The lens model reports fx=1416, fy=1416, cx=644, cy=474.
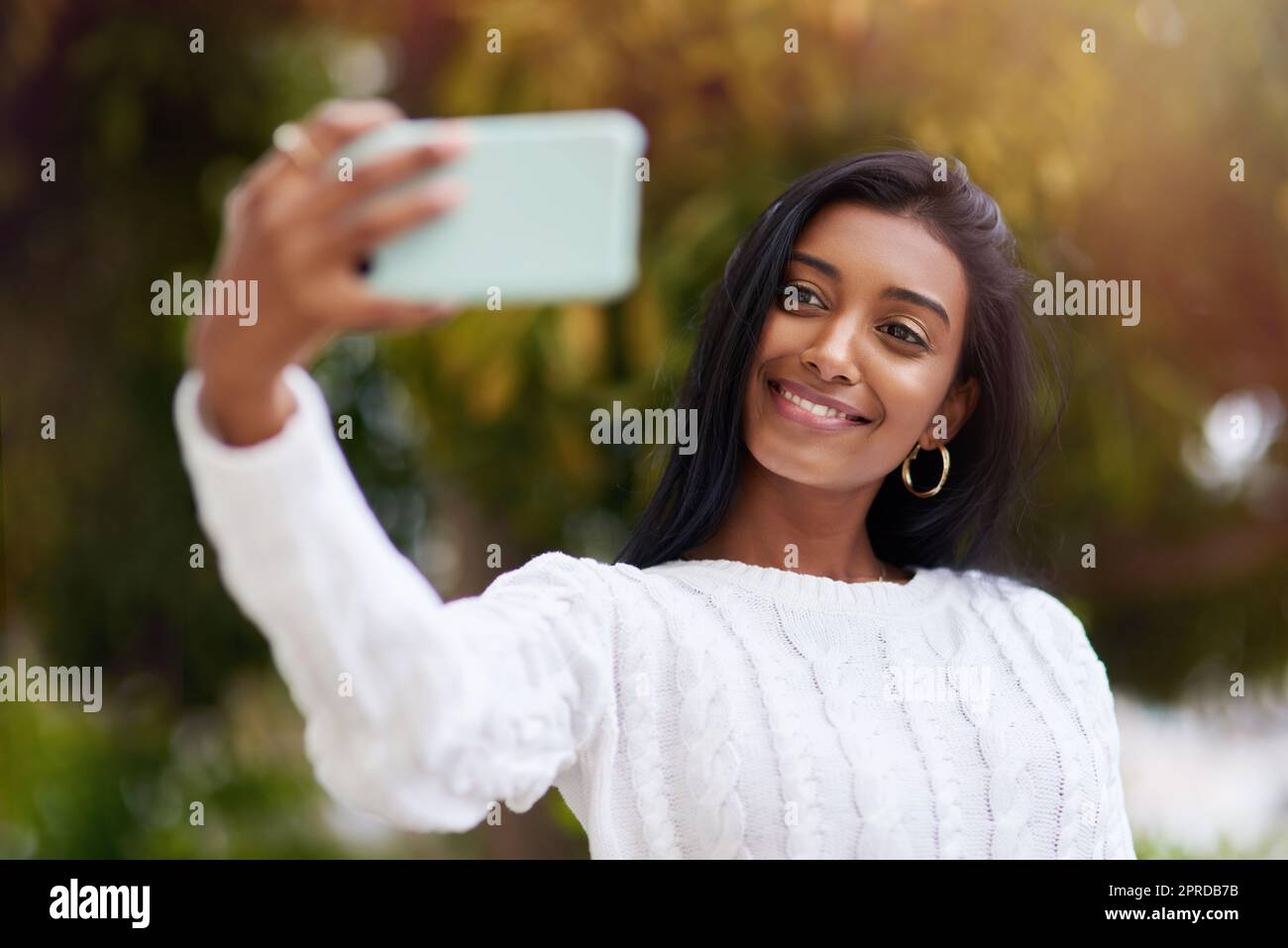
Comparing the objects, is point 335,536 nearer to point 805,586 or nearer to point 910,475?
point 805,586

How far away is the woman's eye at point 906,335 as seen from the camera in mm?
1809

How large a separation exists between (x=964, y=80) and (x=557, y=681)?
2.29 metres

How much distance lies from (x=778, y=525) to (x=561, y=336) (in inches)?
52.8

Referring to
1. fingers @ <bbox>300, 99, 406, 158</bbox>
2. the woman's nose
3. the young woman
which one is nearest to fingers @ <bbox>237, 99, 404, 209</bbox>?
fingers @ <bbox>300, 99, 406, 158</bbox>

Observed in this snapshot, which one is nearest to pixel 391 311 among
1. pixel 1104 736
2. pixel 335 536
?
pixel 335 536

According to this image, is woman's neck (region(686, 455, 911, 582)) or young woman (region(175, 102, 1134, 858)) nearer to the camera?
young woman (region(175, 102, 1134, 858))

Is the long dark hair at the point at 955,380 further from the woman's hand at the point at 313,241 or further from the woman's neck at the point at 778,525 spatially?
the woman's hand at the point at 313,241

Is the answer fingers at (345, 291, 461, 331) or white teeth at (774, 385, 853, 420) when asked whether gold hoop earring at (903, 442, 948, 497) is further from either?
fingers at (345, 291, 461, 331)

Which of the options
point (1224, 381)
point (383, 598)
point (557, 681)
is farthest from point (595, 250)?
point (1224, 381)

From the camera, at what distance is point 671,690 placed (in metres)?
1.65

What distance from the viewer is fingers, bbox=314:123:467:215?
37.5 inches

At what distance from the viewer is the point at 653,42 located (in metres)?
3.33

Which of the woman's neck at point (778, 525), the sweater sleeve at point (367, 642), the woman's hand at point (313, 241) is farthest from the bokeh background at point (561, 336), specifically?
the woman's hand at point (313, 241)

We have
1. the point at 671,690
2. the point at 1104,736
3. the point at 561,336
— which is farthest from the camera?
the point at 561,336
